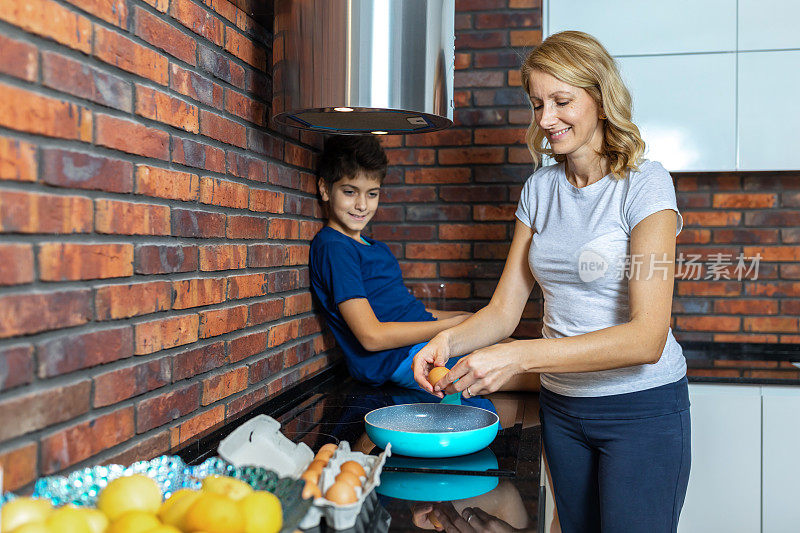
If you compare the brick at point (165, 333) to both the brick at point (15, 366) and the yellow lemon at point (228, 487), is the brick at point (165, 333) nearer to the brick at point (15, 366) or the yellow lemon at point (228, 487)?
the brick at point (15, 366)

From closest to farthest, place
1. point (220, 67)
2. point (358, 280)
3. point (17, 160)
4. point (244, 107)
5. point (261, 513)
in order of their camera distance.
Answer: point (261, 513) < point (17, 160) < point (220, 67) < point (244, 107) < point (358, 280)

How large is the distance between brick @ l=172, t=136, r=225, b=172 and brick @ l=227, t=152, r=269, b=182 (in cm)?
5

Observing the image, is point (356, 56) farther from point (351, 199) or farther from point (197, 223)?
point (351, 199)

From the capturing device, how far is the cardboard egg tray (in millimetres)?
1002

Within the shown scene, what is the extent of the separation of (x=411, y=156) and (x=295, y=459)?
1.80m

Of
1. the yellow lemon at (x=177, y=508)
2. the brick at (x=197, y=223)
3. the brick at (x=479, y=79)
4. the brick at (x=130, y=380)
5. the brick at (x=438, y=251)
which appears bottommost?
the yellow lemon at (x=177, y=508)

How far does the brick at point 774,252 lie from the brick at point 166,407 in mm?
2304

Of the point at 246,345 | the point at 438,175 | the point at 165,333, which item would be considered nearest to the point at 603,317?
the point at 246,345

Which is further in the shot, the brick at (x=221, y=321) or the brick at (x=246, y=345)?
the brick at (x=246, y=345)

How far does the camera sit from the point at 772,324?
285 cm

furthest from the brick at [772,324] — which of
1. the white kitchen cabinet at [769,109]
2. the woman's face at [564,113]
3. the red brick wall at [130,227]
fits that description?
the red brick wall at [130,227]

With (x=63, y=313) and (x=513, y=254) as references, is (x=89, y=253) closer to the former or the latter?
(x=63, y=313)

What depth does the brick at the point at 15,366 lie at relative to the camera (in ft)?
3.14

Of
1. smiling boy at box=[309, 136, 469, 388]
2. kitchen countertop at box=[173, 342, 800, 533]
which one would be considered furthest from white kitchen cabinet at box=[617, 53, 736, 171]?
smiling boy at box=[309, 136, 469, 388]
